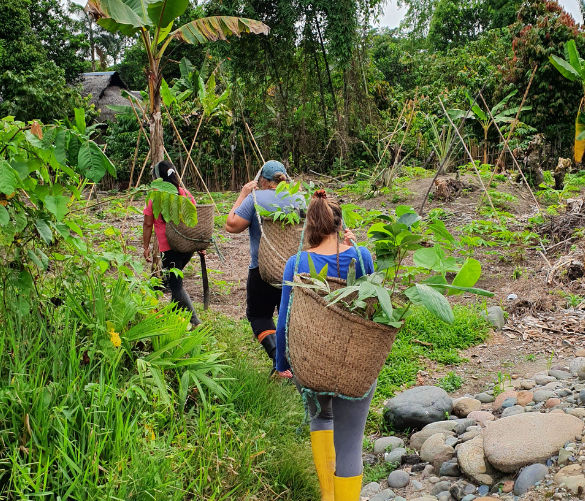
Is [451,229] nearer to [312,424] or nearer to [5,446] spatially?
[312,424]

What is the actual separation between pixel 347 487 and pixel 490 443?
1.03 metres

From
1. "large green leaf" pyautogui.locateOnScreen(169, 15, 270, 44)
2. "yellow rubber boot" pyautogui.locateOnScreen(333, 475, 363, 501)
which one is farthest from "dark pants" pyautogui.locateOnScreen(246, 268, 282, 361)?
"large green leaf" pyautogui.locateOnScreen(169, 15, 270, 44)

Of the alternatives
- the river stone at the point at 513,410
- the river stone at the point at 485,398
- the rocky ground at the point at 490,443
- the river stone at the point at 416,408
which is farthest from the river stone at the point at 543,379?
the river stone at the point at 416,408

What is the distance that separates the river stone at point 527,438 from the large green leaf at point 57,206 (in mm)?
2571

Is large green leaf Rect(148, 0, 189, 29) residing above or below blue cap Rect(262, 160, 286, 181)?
above

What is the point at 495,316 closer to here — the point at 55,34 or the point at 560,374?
the point at 560,374

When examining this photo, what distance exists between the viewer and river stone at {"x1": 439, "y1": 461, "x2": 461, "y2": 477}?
3346 mm

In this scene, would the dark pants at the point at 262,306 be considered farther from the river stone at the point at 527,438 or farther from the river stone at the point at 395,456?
the river stone at the point at 527,438

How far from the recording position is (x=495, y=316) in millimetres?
5656

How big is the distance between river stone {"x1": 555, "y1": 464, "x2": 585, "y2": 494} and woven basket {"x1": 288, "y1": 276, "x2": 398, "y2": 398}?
1.09m

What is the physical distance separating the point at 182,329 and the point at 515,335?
3.48 m

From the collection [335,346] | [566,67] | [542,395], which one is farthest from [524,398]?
[566,67]

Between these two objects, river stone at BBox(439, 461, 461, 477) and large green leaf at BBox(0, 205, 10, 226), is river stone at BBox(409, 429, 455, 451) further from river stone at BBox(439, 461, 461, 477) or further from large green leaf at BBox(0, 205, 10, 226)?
large green leaf at BBox(0, 205, 10, 226)

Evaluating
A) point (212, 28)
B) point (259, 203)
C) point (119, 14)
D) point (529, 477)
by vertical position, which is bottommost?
point (529, 477)
